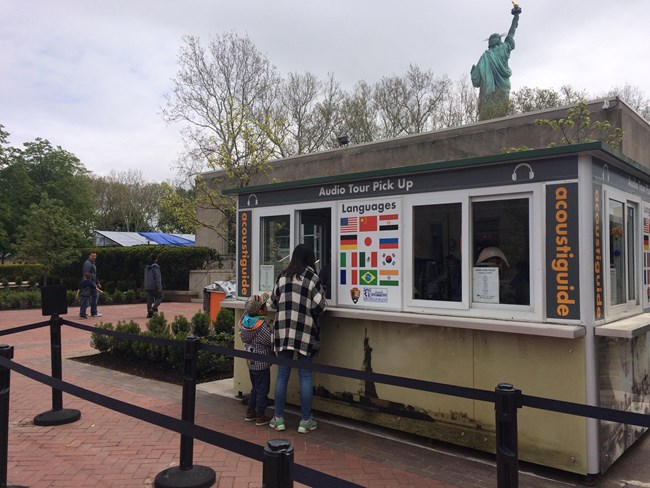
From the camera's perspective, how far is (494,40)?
99.2ft

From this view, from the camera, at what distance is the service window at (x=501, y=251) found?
4395mm

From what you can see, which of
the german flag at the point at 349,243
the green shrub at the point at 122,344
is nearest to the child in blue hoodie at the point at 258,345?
the german flag at the point at 349,243

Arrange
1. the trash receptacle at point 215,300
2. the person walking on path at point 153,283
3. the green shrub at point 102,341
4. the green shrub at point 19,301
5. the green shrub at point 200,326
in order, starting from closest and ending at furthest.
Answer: the green shrub at point 102,341, the green shrub at point 200,326, the trash receptacle at point 215,300, the person walking on path at point 153,283, the green shrub at point 19,301

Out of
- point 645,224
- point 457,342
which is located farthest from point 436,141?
point 457,342

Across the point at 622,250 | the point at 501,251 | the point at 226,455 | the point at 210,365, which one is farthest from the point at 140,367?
the point at 622,250

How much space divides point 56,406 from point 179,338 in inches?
107

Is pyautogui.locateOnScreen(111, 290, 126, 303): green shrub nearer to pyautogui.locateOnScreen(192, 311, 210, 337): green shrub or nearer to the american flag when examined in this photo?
pyautogui.locateOnScreen(192, 311, 210, 337): green shrub

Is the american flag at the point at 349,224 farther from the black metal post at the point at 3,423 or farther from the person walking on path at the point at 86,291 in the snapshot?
the person walking on path at the point at 86,291

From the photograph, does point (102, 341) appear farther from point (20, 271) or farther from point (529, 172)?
point (20, 271)

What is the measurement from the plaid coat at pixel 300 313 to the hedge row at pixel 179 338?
9.47ft

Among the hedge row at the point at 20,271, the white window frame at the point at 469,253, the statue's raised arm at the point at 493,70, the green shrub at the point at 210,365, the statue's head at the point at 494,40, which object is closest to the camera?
the white window frame at the point at 469,253

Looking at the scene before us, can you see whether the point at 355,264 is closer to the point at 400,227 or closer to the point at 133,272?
the point at 400,227

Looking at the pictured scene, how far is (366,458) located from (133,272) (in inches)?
830

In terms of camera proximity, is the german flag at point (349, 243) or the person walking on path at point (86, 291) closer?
the german flag at point (349, 243)
